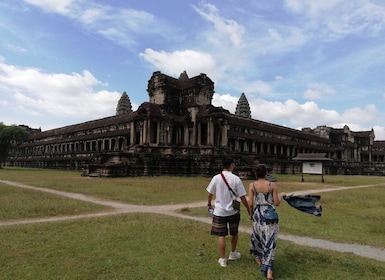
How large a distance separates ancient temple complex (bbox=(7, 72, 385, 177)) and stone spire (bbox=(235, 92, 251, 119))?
0.29 meters

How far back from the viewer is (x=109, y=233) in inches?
341

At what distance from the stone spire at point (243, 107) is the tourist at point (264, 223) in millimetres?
80853

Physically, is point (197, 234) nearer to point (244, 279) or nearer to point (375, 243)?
point (244, 279)

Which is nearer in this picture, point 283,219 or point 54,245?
point 54,245

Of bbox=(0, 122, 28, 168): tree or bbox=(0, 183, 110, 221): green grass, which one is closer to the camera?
bbox=(0, 183, 110, 221): green grass

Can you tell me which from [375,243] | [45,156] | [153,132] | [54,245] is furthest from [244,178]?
[45,156]

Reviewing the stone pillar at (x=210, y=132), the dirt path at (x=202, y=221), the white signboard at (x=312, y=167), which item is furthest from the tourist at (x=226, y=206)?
the stone pillar at (x=210, y=132)

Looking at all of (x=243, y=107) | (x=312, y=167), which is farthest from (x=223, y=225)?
(x=243, y=107)

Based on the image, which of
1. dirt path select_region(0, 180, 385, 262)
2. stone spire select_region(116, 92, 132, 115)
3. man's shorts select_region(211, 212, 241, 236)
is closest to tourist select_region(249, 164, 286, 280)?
man's shorts select_region(211, 212, 241, 236)

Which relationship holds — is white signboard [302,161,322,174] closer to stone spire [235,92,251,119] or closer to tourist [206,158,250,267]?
tourist [206,158,250,267]

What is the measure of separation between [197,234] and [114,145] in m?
49.9

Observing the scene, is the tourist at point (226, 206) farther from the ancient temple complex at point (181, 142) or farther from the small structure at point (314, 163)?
the small structure at point (314, 163)

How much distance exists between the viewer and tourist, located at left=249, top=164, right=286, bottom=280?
234 inches

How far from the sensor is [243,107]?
87.3 meters
